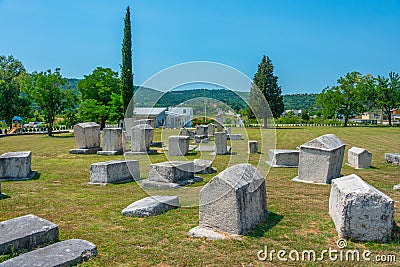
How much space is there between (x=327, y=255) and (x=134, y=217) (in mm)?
3659

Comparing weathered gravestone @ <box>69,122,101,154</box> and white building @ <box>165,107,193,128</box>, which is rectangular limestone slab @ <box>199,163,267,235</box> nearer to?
white building @ <box>165,107,193,128</box>

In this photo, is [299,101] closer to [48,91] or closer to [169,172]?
[48,91]

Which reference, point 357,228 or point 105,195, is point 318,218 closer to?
point 357,228

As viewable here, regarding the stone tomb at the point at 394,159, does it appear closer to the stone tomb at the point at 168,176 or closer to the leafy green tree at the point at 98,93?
the stone tomb at the point at 168,176

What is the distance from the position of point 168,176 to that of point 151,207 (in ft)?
9.58

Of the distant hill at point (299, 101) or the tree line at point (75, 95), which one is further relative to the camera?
the distant hill at point (299, 101)

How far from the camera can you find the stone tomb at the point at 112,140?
18.9m

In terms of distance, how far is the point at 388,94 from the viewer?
68438 mm

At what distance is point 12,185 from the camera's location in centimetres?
1032

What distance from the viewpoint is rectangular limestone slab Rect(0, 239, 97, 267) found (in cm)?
446

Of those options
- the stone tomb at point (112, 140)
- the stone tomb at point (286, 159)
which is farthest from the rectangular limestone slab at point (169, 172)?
the stone tomb at point (112, 140)

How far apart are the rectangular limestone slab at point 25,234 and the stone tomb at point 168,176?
14.7ft

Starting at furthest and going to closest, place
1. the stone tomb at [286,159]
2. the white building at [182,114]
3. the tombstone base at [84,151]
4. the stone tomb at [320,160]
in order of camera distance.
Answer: the tombstone base at [84,151], the white building at [182,114], the stone tomb at [286,159], the stone tomb at [320,160]

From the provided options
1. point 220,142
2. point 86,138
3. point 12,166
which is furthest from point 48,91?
point 12,166
